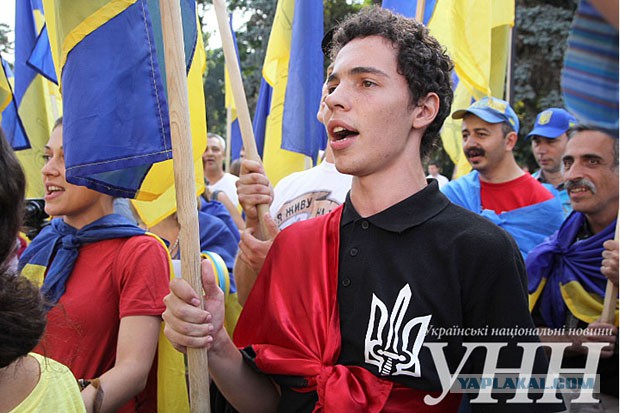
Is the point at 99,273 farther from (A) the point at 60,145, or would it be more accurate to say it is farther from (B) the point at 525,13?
(B) the point at 525,13

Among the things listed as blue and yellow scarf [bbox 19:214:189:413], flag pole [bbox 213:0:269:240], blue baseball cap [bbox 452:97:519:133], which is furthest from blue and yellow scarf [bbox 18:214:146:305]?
blue baseball cap [bbox 452:97:519:133]

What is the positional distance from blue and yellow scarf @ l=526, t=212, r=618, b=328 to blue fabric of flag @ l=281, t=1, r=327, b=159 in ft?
4.99

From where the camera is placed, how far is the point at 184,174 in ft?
6.74

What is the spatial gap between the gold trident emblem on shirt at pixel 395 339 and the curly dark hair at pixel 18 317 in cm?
89

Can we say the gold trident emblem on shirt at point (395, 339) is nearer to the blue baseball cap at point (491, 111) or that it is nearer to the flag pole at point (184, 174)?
the flag pole at point (184, 174)

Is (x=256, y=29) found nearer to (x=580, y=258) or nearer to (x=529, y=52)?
(x=529, y=52)

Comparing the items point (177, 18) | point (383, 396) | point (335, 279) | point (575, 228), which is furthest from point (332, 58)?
point (575, 228)

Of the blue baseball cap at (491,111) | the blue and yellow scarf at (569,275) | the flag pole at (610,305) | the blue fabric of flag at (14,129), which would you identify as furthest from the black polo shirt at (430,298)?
the blue fabric of flag at (14,129)

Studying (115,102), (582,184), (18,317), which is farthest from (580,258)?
(18,317)

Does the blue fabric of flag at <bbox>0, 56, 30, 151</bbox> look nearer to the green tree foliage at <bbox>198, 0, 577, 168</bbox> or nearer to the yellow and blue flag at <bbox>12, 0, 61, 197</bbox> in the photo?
the yellow and blue flag at <bbox>12, 0, 61, 197</bbox>

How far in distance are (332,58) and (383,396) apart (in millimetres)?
1284

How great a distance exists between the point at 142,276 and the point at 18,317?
3.48ft

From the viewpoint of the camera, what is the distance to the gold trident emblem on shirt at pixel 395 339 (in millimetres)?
1875

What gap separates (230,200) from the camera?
6664 millimetres
